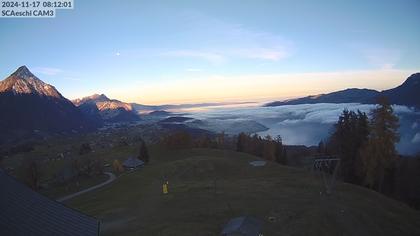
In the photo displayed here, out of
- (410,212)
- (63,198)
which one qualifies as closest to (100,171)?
(63,198)

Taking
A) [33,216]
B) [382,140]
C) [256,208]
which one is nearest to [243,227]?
[256,208]

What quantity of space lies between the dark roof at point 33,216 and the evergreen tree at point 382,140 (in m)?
48.4

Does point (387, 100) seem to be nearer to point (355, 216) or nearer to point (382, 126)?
point (382, 126)

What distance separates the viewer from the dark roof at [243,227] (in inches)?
1261

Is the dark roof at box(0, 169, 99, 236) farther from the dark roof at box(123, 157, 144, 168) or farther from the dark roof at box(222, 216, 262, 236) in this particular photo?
the dark roof at box(123, 157, 144, 168)

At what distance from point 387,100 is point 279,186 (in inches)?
919

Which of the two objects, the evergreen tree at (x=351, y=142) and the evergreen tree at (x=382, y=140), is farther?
the evergreen tree at (x=351, y=142)

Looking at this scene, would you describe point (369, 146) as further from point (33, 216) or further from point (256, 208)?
point (33, 216)

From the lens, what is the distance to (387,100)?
56.2 m

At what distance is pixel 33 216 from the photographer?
884 inches

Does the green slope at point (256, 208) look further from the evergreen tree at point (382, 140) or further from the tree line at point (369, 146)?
the tree line at point (369, 146)

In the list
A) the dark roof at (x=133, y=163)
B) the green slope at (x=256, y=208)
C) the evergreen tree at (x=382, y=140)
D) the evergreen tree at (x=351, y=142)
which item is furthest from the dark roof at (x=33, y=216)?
the dark roof at (x=133, y=163)

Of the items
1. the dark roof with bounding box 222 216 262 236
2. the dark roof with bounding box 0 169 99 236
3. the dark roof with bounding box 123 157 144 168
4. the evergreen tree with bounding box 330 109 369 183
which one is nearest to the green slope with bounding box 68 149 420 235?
the dark roof with bounding box 222 216 262 236

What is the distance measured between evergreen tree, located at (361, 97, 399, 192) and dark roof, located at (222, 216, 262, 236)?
32.7 meters
